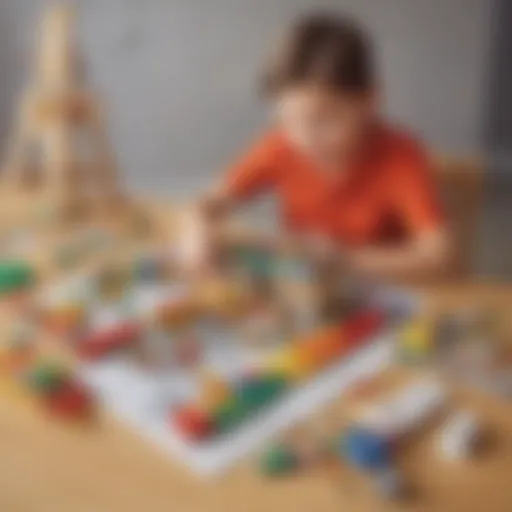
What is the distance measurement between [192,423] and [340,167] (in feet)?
1.19

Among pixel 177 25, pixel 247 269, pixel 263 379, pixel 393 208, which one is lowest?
pixel 263 379

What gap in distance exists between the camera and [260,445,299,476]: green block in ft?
2.36

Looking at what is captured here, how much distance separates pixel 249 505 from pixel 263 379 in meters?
0.13

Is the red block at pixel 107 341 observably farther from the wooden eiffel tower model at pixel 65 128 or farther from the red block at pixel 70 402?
the wooden eiffel tower model at pixel 65 128

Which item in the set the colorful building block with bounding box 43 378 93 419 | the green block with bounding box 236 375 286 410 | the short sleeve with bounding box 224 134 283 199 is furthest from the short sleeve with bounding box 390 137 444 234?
the colorful building block with bounding box 43 378 93 419

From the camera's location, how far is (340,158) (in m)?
1.02

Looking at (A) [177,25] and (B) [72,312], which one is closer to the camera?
(B) [72,312]

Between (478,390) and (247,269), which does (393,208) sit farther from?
(478,390)

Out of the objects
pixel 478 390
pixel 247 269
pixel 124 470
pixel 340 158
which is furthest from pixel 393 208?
pixel 124 470

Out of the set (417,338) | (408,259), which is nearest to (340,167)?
(408,259)

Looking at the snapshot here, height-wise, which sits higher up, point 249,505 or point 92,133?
point 92,133

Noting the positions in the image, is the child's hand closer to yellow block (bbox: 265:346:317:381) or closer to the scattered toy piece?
yellow block (bbox: 265:346:317:381)

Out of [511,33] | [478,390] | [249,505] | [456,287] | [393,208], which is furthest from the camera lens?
[511,33]

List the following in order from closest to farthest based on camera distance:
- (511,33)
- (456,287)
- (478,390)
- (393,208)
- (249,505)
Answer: (249,505) < (478,390) < (456,287) < (393,208) < (511,33)
